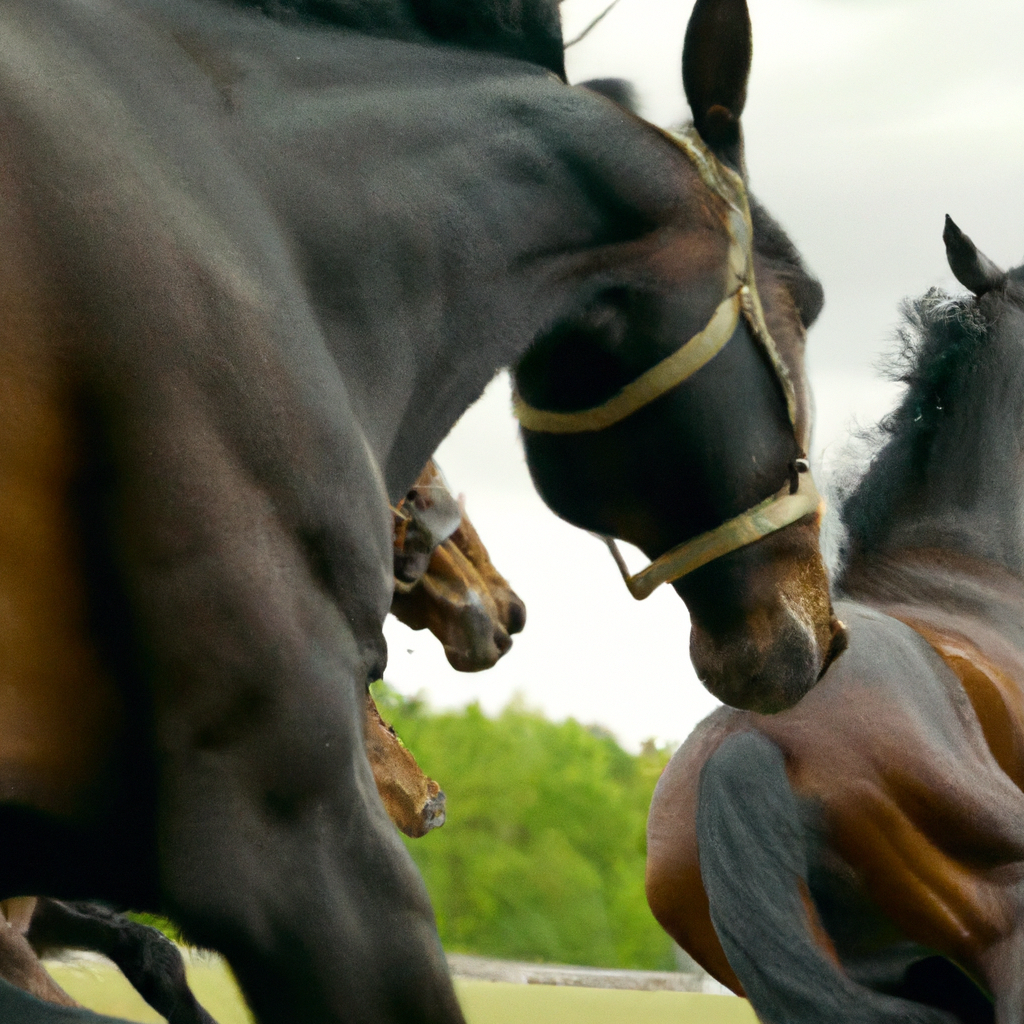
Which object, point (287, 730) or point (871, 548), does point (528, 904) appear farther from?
point (287, 730)

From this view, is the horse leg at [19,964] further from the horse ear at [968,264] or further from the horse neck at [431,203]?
the horse ear at [968,264]

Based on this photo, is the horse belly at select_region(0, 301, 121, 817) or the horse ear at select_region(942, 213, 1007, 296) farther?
the horse ear at select_region(942, 213, 1007, 296)

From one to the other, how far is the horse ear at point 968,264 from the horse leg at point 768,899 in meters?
1.83

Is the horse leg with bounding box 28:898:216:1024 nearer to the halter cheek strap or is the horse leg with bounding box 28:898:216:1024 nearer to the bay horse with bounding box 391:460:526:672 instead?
the halter cheek strap

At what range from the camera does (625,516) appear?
6.28 feet

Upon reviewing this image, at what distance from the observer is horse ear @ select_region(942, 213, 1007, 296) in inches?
175

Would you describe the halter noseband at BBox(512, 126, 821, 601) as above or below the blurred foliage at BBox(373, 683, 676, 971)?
above

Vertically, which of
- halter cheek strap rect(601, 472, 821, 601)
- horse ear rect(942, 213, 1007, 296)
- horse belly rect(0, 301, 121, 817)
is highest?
horse belly rect(0, 301, 121, 817)

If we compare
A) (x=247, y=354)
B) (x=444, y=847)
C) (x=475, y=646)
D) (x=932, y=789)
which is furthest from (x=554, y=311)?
(x=444, y=847)

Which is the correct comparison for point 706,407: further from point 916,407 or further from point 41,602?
point 916,407

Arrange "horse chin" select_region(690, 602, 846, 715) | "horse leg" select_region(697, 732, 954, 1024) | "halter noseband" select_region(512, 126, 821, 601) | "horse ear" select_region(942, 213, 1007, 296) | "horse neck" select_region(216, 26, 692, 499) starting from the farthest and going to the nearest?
"horse ear" select_region(942, 213, 1007, 296) → "horse leg" select_region(697, 732, 954, 1024) → "horse chin" select_region(690, 602, 846, 715) → "halter noseband" select_region(512, 126, 821, 601) → "horse neck" select_region(216, 26, 692, 499)

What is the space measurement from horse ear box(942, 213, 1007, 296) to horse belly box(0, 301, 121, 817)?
376cm

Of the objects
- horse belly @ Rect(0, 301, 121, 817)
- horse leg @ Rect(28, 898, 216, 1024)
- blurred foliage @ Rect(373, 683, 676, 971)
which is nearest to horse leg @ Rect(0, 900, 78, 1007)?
horse leg @ Rect(28, 898, 216, 1024)

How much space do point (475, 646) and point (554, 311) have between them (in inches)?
57.0
